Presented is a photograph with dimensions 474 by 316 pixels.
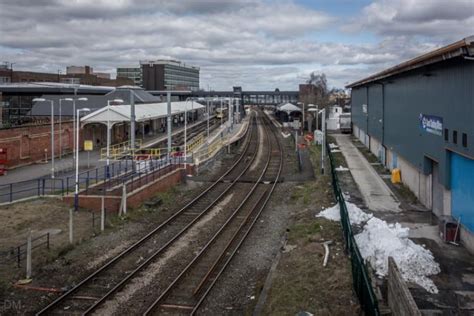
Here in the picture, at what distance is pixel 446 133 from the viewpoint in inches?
711

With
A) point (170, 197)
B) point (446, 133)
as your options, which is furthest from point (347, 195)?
point (170, 197)

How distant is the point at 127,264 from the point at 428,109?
12890mm

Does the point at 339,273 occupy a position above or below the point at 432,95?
below

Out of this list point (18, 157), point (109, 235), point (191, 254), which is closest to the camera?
point (191, 254)

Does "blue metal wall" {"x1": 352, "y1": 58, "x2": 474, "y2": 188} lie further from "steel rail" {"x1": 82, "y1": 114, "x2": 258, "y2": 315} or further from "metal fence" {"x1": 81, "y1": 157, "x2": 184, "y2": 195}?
"metal fence" {"x1": 81, "y1": 157, "x2": 184, "y2": 195}

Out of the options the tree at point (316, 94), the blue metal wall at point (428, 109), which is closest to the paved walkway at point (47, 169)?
the blue metal wall at point (428, 109)

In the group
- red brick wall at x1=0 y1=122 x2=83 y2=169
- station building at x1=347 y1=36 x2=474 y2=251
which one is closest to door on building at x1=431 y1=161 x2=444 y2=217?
station building at x1=347 y1=36 x2=474 y2=251

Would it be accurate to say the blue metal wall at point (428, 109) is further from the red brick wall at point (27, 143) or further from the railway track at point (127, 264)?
the red brick wall at point (27, 143)

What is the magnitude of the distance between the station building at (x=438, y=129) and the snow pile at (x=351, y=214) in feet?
8.96

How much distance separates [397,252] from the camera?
14203 mm

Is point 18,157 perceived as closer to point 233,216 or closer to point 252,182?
point 252,182

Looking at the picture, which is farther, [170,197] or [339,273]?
[170,197]

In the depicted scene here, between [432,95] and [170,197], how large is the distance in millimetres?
14305

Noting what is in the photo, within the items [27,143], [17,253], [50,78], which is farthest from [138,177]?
[50,78]
